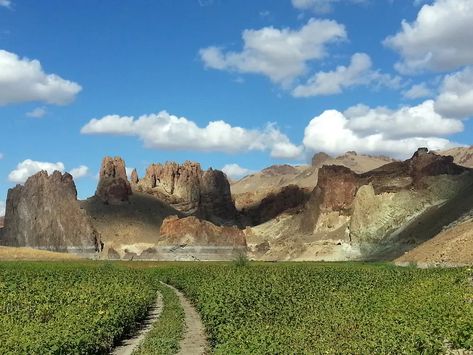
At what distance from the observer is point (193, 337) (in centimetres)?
3111

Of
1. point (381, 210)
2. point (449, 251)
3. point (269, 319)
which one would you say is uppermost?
point (381, 210)

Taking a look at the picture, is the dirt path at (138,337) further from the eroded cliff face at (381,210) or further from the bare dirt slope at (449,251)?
the eroded cliff face at (381,210)

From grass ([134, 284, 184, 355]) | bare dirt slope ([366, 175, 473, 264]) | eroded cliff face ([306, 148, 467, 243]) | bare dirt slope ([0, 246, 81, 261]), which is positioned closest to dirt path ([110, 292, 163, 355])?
grass ([134, 284, 184, 355])

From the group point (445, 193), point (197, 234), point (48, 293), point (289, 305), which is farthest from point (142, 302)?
point (197, 234)

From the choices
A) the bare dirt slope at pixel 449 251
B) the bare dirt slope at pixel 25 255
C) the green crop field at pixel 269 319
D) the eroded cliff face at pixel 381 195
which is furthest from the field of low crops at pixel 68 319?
the eroded cliff face at pixel 381 195

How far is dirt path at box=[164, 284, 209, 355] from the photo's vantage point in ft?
88.7

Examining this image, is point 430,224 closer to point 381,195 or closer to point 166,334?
point 381,195

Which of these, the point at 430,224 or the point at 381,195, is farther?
the point at 381,195

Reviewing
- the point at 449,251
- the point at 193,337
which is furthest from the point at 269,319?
the point at 449,251

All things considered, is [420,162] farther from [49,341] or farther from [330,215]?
[49,341]

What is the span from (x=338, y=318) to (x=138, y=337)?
10654mm

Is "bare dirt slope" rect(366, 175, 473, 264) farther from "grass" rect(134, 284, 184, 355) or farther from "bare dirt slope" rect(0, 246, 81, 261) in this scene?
"grass" rect(134, 284, 184, 355)

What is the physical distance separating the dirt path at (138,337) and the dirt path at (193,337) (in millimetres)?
2132

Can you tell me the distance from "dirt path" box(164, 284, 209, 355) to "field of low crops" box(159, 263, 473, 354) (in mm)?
709
